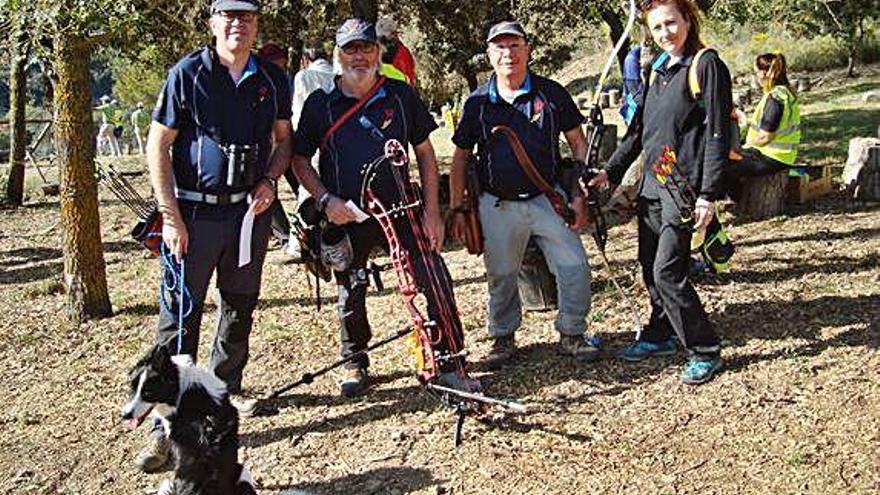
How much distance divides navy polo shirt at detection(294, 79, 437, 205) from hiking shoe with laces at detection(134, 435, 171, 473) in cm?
151

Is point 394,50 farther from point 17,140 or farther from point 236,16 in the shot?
point 17,140

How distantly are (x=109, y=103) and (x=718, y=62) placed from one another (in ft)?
72.1

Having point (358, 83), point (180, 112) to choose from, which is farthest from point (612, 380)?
point (180, 112)

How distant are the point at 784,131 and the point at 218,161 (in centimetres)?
567

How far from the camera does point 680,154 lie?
15.2 ft

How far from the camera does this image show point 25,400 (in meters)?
5.57

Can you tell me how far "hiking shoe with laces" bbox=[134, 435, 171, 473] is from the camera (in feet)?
14.2

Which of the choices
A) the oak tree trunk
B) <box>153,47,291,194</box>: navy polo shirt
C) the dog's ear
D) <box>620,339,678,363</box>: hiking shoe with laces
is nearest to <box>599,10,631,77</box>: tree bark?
the oak tree trunk

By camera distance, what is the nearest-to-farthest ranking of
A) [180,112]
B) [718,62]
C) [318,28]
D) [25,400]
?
[180,112], [718,62], [25,400], [318,28]

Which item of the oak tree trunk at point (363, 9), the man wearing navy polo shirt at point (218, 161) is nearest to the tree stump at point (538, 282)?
the man wearing navy polo shirt at point (218, 161)

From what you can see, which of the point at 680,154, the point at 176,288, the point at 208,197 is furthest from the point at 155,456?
the point at 680,154

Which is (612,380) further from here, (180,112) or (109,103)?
(109,103)

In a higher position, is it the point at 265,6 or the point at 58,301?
the point at 265,6

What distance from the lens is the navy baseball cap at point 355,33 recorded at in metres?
4.38
